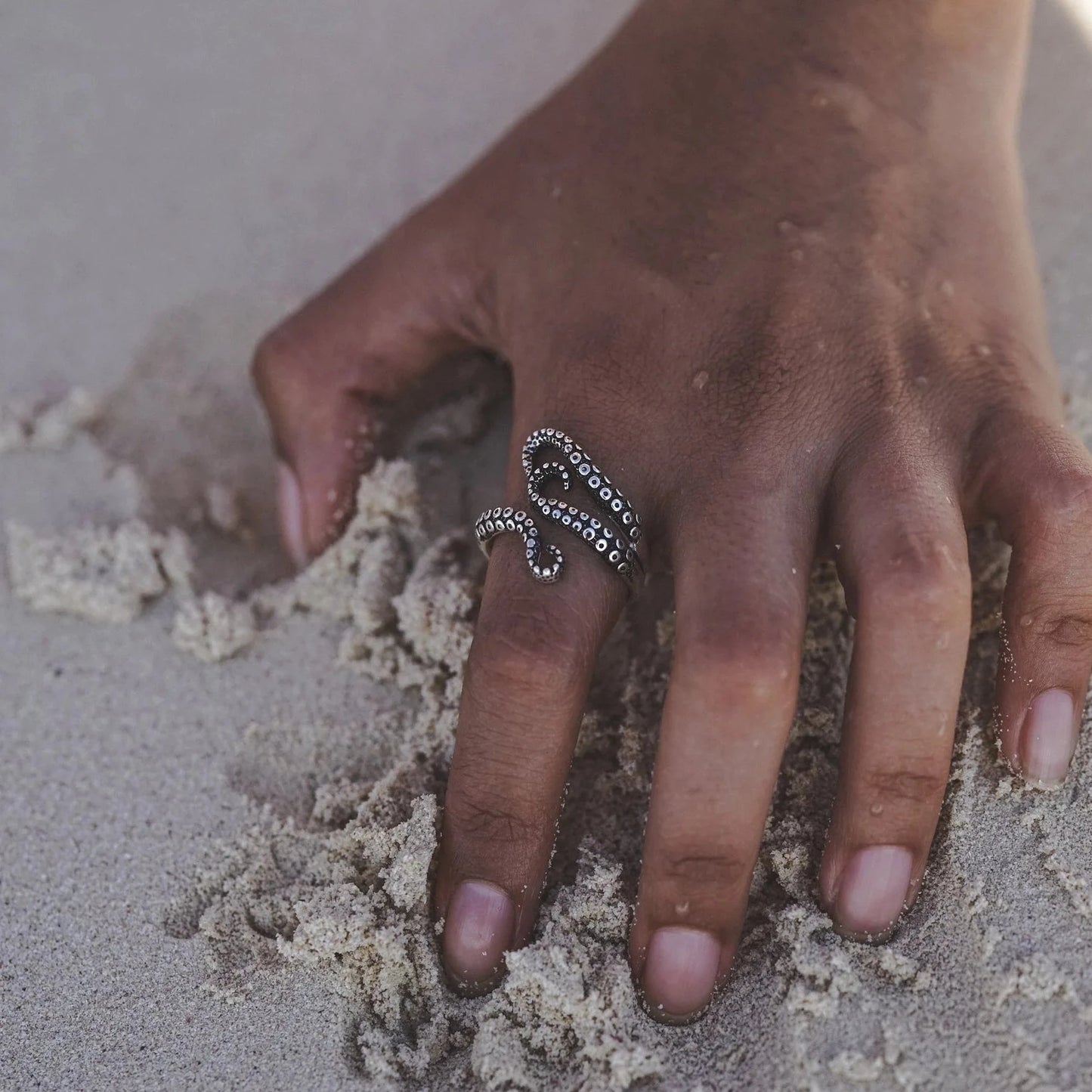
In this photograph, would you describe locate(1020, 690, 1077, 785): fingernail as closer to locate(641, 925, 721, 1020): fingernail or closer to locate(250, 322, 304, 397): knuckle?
locate(641, 925, 721, 1020): fingernail

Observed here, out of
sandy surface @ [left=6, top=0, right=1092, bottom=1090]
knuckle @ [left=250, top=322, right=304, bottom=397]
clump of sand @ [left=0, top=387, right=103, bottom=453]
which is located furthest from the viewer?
clump of sand @ [left=0, top=387, right=103, bottom=453]

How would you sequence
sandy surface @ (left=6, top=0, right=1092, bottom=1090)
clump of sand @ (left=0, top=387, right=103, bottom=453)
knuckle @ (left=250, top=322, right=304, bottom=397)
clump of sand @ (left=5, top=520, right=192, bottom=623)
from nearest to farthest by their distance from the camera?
sandy surface @ (left=6, top=0, right=1092, bottom=1090) < clump of sand @ (left=5, top=520, right=192, bottom=623) < knuckle @ (left=250, top=322, right=304, bottom=397) < clump of sand @ (left=0, top=387, right=103, bottom=453)

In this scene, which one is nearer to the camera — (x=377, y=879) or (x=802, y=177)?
(x=377, y=879)

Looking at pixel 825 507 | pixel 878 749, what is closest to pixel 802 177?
pixel 825 507

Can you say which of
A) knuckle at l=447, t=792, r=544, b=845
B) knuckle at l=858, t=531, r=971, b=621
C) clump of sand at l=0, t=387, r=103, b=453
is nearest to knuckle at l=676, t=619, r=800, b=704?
knuckle at l=858, t=531, r=971, b=621

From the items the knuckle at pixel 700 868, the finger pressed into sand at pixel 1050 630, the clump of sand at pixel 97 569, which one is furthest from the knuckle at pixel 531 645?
the clump of sand at pixel 97 569

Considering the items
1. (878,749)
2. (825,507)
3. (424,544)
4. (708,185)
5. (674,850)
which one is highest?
(708,185)

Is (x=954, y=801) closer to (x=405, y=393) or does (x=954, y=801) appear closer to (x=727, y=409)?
(x=727, y=409)
